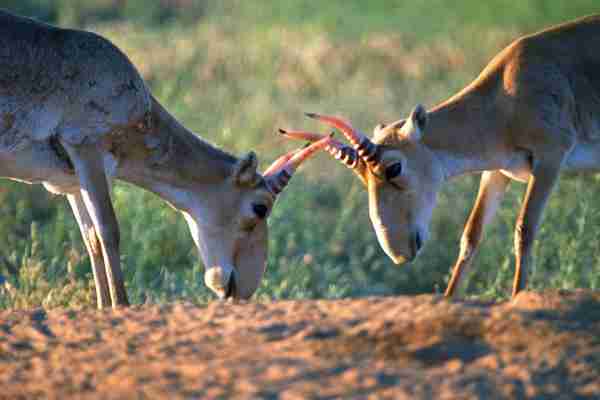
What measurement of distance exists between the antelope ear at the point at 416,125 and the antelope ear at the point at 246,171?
1081 mm

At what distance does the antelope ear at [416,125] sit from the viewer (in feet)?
24.8

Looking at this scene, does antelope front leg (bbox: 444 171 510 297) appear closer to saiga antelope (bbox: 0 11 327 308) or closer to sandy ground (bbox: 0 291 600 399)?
saiga antelope (bbox: 0 11 327 308)

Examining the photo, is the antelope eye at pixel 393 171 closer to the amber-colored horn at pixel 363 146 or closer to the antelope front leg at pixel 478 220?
the amber-colored horn at pixel 363 146

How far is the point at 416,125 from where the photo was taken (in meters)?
7.58

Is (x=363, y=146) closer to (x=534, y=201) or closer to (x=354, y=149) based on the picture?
(x=354, y=149)

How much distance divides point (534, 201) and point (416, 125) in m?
0.95

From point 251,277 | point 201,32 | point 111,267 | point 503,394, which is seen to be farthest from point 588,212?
point 201,32

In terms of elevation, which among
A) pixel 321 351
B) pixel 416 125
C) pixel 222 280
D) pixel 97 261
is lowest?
pixel 321 351

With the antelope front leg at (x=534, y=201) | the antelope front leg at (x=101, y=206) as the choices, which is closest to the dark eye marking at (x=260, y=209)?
the antelope front leg at (x=101, y=206)

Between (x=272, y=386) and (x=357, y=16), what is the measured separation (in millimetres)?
18028

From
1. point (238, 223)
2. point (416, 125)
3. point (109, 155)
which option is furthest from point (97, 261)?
point (416, 125)

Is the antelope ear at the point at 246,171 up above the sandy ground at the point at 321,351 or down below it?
above

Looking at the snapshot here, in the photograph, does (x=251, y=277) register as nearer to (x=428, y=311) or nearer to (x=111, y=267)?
(x=111, y=267)

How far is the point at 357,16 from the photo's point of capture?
2153 cm
